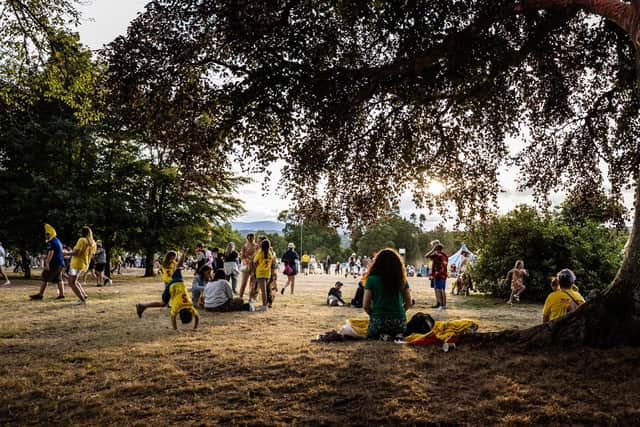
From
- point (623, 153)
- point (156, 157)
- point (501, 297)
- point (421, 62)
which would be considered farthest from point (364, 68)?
point (156, 157)

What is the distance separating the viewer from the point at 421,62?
25.8 feet

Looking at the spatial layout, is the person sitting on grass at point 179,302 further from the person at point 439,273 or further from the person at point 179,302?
the person at point 439,273

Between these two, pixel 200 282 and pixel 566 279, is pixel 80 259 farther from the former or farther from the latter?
pixel 566 279

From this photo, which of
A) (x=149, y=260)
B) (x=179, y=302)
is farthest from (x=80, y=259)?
(x=149, y=260)

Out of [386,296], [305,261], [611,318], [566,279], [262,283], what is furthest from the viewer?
[305,261]

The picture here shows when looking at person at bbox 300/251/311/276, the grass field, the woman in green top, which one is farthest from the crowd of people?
person at bbox 300/251/311/276

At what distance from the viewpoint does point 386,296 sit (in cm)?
765

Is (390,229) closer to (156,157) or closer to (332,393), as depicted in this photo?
(156,157)

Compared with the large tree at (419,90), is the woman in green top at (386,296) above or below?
below

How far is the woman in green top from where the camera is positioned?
7.61 m

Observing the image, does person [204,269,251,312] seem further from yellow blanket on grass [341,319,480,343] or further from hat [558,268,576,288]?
hat [558,268,576,288]

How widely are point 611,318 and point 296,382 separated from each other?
13.2ft

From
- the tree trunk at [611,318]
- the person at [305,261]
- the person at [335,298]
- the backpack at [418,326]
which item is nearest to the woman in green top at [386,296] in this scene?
the backpack at [418,326]

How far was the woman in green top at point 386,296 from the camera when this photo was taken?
761cm
